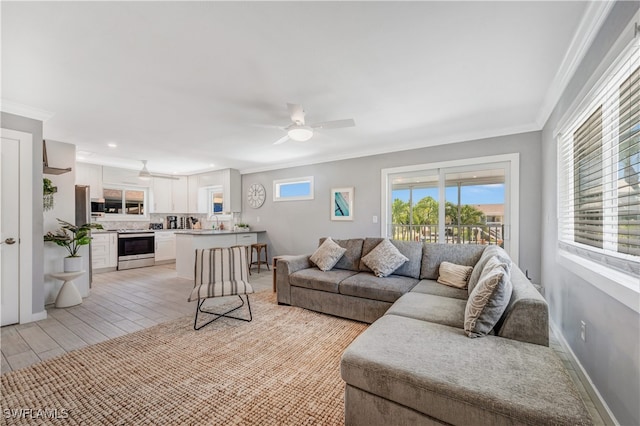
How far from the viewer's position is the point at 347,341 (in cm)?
256

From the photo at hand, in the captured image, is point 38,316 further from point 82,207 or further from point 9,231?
point 82,207

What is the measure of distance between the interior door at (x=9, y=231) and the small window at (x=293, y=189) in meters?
4.07

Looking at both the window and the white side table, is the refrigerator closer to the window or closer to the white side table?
the white side table

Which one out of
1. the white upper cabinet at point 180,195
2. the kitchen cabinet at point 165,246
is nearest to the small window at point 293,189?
the white upper cabinet at point 180,195

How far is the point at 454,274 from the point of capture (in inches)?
114

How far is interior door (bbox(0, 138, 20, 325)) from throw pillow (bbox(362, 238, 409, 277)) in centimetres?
398

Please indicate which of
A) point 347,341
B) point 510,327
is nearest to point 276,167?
point 347,341

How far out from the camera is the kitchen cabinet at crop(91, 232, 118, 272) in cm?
566

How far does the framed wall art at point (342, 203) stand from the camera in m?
5.12

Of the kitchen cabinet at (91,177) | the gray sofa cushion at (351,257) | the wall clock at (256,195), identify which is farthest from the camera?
the wall clock at (256,195)

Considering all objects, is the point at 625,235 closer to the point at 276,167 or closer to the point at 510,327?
the point at 510,327

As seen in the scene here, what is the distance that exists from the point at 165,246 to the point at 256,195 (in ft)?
8.86

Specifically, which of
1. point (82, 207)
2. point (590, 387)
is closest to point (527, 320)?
point (590, 387)

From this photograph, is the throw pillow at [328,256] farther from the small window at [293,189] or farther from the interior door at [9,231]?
the interior door at [9,231]
